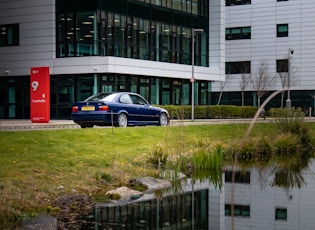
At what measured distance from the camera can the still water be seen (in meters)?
8.70

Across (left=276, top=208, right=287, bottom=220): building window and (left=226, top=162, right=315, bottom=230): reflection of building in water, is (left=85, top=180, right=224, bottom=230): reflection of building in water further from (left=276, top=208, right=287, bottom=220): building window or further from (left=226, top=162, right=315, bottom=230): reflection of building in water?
(left=276, top=208, right=287, bottom=220): building window

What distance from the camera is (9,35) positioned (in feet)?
137

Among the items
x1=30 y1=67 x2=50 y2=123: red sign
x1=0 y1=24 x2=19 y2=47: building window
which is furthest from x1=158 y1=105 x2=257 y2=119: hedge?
x1=30 y1=67 x2=50 y2=123: red sign

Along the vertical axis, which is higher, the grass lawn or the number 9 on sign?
the number 9 on sign

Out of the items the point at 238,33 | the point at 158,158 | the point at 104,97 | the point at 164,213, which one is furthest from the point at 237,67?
the point at 164,213

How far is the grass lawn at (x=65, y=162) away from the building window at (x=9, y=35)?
23604mm

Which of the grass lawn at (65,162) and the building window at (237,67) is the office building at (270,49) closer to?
the building window at (237,67)

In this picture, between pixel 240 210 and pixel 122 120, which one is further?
pixel 122 120

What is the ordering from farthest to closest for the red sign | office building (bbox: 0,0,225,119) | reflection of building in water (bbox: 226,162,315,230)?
office building (bbox: 0,0,225,119) → the red sign → reflection of building in water (bbox: 226,162,315,230)

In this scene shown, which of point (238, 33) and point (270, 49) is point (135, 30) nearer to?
point (270, 49)

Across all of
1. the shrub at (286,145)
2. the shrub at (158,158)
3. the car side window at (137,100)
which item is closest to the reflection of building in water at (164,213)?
the shrub at (158,158)

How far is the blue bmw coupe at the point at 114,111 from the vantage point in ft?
74.1

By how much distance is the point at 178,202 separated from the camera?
10625mm

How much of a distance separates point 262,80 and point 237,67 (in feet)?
16.2
